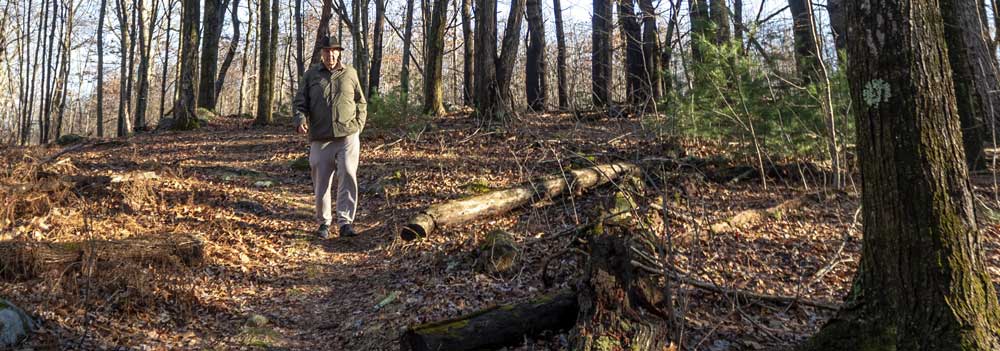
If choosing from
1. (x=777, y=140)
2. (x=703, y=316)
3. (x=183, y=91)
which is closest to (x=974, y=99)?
(x=777, y=140)

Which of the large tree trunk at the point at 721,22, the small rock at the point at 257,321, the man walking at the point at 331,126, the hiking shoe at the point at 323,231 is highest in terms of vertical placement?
the large tree trunk at the point at 721,22

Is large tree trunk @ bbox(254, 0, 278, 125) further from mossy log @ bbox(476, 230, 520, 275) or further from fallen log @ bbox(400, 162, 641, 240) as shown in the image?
mossy log @ bbox(476, 230, 520, 275)

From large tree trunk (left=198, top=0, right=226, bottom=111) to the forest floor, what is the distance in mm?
7935

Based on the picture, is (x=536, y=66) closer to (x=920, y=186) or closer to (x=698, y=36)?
(x=698, y=36)

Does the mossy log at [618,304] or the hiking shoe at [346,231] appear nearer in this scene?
the mossy log at [618,304]

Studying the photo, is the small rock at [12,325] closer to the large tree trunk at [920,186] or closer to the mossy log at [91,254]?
the mossy log at [91,254]

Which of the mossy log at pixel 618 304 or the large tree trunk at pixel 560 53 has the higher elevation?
the large tree trunk at pixel 560 53

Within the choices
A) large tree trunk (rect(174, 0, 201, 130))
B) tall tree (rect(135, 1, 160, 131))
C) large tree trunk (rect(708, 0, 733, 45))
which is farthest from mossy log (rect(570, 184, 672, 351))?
tall tree (rect(135, 1, 160, 131))

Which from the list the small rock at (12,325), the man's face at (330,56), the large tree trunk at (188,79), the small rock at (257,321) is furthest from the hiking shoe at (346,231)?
the large tree trunk at (188,79)

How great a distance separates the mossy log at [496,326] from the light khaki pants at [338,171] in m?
3.51

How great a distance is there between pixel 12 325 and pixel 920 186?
4.80 metres

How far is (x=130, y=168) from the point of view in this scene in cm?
980

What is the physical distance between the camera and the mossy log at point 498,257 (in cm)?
499

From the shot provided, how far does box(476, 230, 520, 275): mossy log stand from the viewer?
16.4 ft
